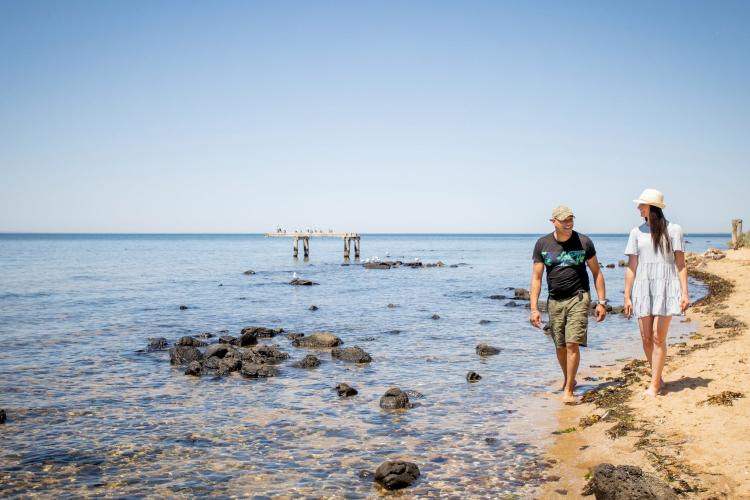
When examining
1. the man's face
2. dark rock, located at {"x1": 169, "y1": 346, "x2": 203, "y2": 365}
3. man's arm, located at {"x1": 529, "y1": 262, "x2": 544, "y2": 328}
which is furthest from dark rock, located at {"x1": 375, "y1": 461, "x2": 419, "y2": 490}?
dark rock, located at {"x1": 169, "y1": 346, "x2": 203, "y2": 365}

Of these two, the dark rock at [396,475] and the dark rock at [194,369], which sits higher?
the dark rock at [396,475]

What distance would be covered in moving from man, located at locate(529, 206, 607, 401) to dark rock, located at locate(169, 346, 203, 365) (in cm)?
958

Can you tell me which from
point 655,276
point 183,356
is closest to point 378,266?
point 183,356

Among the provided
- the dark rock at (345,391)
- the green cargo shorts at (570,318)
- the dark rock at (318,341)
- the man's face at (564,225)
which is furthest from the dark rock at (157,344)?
the man's face at (564,225)

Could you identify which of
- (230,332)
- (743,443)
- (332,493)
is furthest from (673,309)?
(230,332)

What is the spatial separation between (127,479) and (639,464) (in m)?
6.41

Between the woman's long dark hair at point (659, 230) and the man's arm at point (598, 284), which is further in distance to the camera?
the man's arm at point (598, 284)

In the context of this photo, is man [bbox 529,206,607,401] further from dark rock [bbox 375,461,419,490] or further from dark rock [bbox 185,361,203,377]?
dark rock [bbox 185,361,203,377]

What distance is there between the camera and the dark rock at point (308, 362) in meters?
14.4

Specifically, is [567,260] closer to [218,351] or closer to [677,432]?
[677,432]

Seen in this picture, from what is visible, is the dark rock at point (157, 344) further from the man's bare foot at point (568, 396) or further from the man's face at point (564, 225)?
the man's face at point (564, 225)

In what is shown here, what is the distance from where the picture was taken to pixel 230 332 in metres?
20.9

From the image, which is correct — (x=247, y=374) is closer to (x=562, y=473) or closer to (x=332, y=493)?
(x=332, y=493)

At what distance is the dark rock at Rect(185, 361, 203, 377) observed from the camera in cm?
1354
